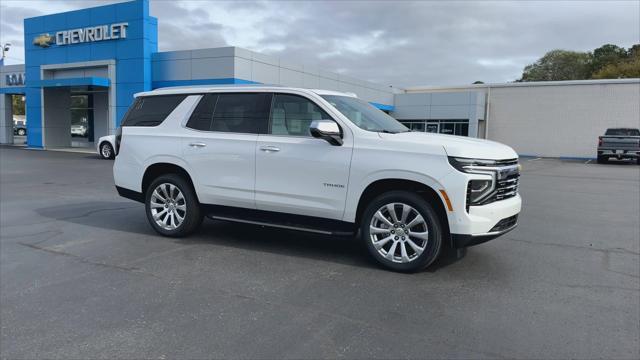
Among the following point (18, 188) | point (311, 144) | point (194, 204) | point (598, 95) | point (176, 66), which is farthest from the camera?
point (598, 95)

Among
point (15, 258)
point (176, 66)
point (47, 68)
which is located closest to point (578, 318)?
point (15, 258)

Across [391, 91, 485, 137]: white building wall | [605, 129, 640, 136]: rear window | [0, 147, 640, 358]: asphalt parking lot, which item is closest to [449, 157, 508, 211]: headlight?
[0, 147, 640, 358]: asphalt parking lot

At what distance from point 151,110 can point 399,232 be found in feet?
12.8

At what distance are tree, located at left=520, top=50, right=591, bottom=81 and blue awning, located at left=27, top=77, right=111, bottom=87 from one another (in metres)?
54.9

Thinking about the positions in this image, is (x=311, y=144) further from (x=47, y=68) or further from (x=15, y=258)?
(x=47, y=68)

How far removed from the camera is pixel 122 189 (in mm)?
7062

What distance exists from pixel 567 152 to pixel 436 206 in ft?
112

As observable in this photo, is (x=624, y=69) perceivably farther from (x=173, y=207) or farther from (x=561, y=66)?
(x=173, y=207)

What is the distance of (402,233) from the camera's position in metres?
5.18

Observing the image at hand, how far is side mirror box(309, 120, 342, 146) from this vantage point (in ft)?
16.9

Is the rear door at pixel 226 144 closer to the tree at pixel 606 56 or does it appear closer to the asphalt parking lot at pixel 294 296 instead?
the asphalt parking lot at pixel 294 296

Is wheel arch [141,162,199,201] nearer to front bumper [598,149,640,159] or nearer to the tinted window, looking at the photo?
the tinted window

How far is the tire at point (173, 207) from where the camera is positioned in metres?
6.42

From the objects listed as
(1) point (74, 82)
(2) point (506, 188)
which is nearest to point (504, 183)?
(2) point (506, 188)
